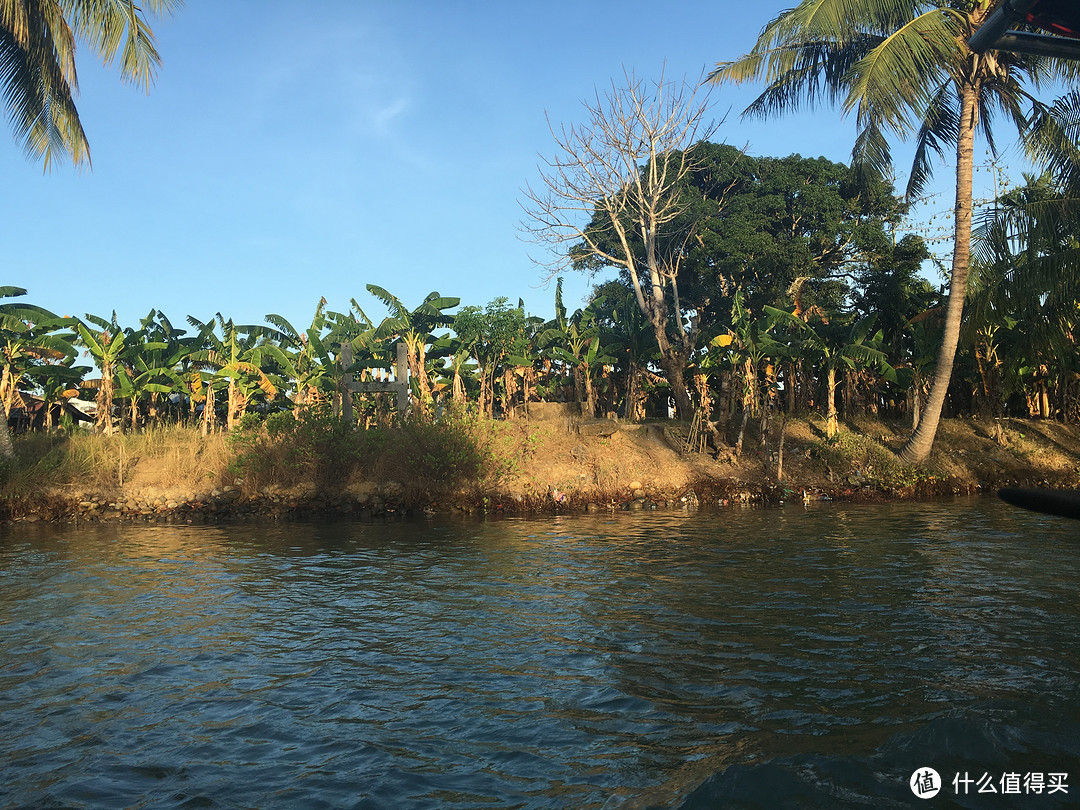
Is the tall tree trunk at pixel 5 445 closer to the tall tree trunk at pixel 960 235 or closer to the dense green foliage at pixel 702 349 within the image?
the dense green foliage at pixel 702 349

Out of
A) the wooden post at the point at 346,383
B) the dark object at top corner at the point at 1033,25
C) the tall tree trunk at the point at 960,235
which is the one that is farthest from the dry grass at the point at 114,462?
the dark object at top corner at the point at 1033,25

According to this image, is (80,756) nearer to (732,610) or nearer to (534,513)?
(732,610)

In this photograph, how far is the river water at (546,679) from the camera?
185 inches

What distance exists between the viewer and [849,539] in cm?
1428

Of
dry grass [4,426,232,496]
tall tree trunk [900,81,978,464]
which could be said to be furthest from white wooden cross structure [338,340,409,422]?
tall tree trunk [900,81,978,464]

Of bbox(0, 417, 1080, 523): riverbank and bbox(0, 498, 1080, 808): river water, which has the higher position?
bbox(0, 417, 1080, 523): riverbank

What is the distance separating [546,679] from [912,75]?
681 inches

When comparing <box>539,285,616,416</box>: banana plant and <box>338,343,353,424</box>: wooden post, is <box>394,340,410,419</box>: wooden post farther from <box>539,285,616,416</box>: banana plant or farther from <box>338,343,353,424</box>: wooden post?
<box>539,285,616,416</box>: banana plant

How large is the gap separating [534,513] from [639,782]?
51.7 feet

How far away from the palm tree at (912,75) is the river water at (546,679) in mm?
10561

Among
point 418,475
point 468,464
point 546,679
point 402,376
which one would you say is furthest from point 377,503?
point 546,679

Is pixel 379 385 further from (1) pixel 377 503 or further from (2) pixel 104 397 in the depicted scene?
(2) pixel 104 397

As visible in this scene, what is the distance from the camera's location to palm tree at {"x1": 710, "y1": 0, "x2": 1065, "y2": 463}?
60.0 feet

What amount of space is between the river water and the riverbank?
7229 mm
